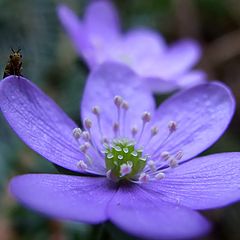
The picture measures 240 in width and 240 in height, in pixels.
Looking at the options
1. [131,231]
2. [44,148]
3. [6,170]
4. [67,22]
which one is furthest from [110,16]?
[131,231]

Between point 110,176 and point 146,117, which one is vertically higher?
point 146,117

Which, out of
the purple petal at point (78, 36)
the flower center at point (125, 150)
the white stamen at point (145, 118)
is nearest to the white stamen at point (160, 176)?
the flower center at point (125, 150)

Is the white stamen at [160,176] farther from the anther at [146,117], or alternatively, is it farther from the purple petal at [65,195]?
the anther at [146,117]

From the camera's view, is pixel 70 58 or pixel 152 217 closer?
pixel 152 217

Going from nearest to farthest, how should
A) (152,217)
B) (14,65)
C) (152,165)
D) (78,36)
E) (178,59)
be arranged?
(152,217), (14,65), (152,165), (78,36), (178,59)

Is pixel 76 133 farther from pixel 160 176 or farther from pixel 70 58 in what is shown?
pixel 70 58

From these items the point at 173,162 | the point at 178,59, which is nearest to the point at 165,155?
the point at 173,162
